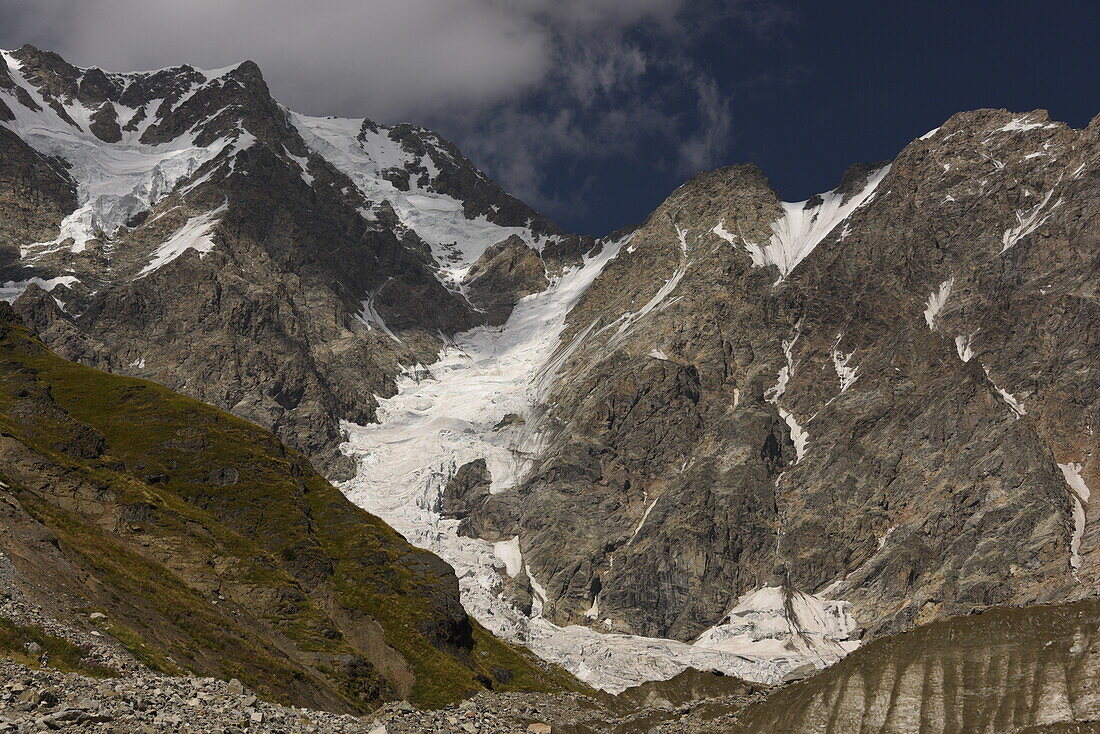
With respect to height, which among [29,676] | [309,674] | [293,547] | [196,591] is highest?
[293,547]

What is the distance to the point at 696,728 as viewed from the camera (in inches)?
2135

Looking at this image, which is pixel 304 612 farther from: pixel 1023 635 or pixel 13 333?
pixel 13 333

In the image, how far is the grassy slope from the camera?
201ft

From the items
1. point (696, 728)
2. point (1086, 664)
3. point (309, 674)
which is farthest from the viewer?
point (309, 674)

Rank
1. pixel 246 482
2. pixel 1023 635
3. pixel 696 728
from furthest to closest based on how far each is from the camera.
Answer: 1. pixel 246 482
2. pixel 696 728
3. pixel 1023 635

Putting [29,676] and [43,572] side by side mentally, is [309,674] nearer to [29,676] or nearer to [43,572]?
[43,572]

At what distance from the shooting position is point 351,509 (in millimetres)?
114562

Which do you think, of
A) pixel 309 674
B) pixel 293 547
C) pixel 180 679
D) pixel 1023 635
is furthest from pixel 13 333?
pixel 1023 635

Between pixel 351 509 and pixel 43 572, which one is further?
pixel 351 509

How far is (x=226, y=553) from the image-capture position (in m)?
81.7

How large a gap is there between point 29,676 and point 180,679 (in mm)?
7956

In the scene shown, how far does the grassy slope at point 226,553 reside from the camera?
61.2m

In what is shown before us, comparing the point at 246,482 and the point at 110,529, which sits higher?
the point at 246,482

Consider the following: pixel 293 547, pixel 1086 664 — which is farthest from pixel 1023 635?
pixel 293 547
